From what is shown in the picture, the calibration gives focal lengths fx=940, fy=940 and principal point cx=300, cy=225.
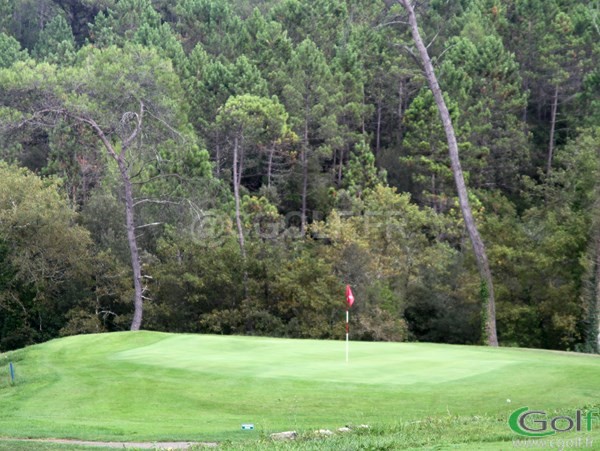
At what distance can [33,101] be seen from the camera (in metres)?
49.2

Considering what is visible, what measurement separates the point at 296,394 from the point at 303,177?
45.3 meters

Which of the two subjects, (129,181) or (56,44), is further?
(56,44)

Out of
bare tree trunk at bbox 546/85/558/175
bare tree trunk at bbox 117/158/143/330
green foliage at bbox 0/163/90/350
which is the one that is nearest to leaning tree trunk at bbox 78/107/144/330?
bare tree trunk at bbox 117/158/143/330

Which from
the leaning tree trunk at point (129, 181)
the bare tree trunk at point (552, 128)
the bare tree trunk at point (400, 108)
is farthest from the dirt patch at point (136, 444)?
the bare tree trunk at point (400, 108)

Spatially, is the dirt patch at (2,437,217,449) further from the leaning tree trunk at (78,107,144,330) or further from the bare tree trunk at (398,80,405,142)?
the bare tree trunk at (398,80,405,142)

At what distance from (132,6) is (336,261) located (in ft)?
135

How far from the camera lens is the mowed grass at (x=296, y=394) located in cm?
1345

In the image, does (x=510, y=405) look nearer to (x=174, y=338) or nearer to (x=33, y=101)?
(x=174, y=338)

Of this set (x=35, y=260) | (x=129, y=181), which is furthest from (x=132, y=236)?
(x=35, y=260)

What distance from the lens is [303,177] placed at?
200ft

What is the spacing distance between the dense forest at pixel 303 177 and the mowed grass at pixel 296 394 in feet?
45.9

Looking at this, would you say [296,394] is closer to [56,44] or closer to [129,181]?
[129,181]

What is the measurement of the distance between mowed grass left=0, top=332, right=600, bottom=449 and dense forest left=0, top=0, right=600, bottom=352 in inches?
551

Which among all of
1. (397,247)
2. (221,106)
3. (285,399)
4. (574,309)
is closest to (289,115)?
(221,106)
